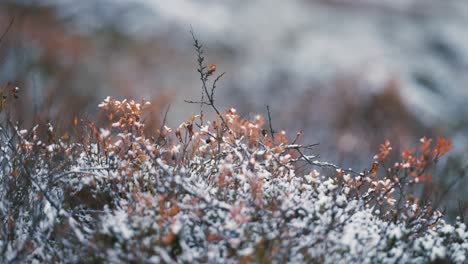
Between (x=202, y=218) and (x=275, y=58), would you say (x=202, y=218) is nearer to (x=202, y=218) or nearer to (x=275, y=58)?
(x=202, y=218)

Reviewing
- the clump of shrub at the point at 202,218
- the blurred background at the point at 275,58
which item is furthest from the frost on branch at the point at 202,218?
the blurred background at the point at 275,58

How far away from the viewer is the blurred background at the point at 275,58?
20594mm

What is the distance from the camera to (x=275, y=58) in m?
23.5

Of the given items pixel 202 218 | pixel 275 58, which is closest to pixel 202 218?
pixel 202 218

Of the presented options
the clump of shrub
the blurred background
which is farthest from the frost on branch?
the blurred background

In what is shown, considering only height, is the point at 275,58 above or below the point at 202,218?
above

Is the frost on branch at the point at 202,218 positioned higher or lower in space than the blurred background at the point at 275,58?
lower

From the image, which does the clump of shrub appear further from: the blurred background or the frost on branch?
the blurred background

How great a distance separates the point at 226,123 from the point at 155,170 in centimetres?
79

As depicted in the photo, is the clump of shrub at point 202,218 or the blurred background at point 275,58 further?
the blurred background at point 275,58

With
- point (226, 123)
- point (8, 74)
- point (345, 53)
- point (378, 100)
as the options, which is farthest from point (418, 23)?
point (226, 123)

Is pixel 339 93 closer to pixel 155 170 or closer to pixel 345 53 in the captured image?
pixel 345 53

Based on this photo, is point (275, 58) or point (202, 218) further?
point (275, 58)

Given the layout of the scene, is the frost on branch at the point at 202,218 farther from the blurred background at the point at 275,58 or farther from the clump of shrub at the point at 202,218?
the blurred background at the point at 275,58
